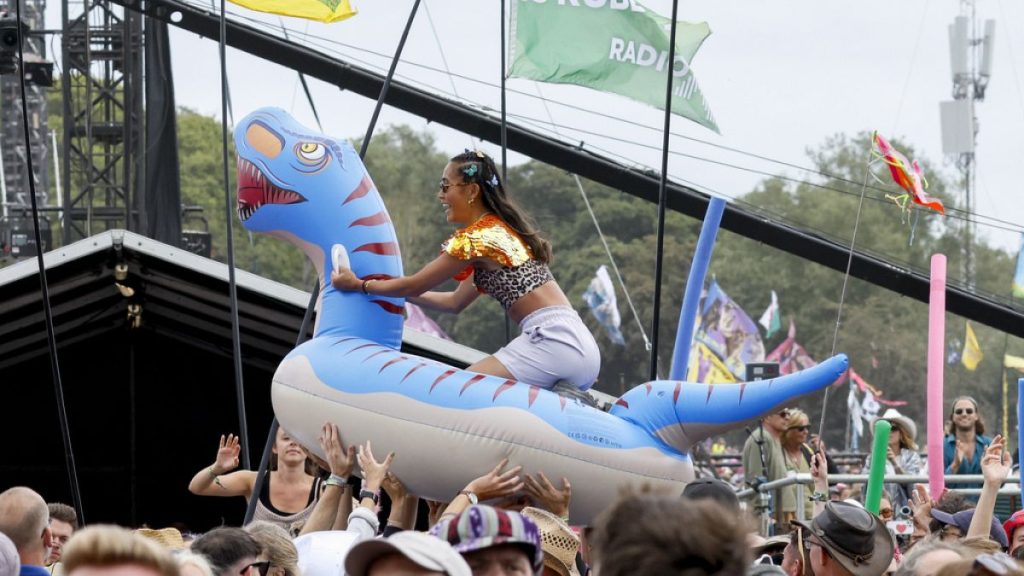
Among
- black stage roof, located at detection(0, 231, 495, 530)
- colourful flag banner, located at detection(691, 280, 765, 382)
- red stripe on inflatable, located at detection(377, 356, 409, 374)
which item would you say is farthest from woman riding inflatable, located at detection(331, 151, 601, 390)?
colourful flag banner, located at detection(691, 280, 765, 382)

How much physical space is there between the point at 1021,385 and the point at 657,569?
4.02 meters

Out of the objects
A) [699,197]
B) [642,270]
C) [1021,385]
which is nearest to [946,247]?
[642,270]

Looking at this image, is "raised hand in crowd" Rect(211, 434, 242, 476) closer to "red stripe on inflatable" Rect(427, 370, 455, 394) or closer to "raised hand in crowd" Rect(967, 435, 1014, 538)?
"red stripe on inflatable" Rect(427, 370, 455, 394)

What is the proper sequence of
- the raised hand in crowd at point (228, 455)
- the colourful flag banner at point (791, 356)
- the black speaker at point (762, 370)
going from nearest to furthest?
the raised hand in crowd at point (228, 455), the black speaker at point (762, 370), the colourful flag banner at point (791, 356)

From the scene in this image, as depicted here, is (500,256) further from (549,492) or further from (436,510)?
(436,510)

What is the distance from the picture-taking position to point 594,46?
1406 cm

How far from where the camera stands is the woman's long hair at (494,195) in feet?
19.2

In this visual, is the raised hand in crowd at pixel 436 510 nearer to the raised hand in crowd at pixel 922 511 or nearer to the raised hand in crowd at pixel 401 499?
the raised hand in crowd at pixel 401 499

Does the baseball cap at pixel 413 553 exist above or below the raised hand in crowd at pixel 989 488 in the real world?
above

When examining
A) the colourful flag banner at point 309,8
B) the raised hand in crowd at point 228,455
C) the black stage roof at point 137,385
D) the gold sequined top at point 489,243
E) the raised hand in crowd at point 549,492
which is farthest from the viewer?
the black stage roof at point 137,385

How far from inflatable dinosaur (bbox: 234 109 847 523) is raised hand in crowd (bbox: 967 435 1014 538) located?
2.04 feet

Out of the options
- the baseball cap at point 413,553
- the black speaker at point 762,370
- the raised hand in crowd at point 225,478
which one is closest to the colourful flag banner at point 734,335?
the black speaker at point 762,370

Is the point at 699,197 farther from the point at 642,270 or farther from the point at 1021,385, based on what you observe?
the point at 642,270

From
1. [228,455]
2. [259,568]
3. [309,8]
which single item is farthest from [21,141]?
[259,568]
